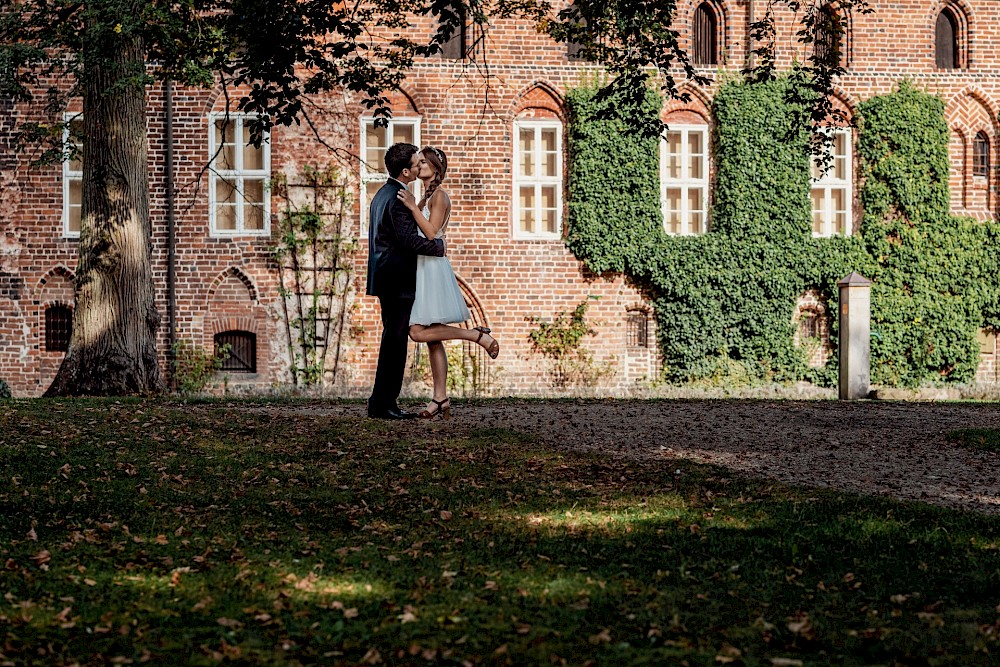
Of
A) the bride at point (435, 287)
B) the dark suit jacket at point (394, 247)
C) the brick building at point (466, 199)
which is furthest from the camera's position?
the brick building at point (466, 199)

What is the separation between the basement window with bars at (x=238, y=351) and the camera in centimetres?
1938

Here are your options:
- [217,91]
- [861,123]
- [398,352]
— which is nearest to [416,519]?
[398,352]

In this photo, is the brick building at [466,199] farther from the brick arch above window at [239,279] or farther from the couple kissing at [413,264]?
the couple kissing at [413,264]

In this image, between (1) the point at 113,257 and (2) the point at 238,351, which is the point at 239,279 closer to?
(2) the point at 238,351

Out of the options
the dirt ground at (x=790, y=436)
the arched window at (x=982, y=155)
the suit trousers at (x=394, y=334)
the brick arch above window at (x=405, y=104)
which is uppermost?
the brick arch above window at (x=405, y=104)

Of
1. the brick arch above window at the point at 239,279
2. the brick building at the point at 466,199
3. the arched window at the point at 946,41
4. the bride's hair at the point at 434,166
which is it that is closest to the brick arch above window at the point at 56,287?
the brick building at the point at 466,199

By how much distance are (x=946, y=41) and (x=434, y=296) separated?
1569 cm

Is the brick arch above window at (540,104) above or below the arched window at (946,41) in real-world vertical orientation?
below

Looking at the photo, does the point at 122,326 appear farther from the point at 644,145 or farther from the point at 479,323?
the point at 644,145

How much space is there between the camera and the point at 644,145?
19.9 metres

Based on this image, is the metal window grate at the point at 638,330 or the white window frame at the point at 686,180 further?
the white window frame at the point at 686,180

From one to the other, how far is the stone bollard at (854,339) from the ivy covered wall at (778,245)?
384 centimetres

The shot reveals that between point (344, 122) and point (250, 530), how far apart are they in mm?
14398

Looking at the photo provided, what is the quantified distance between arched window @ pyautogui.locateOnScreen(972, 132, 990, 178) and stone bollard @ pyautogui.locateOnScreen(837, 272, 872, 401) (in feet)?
21.7
